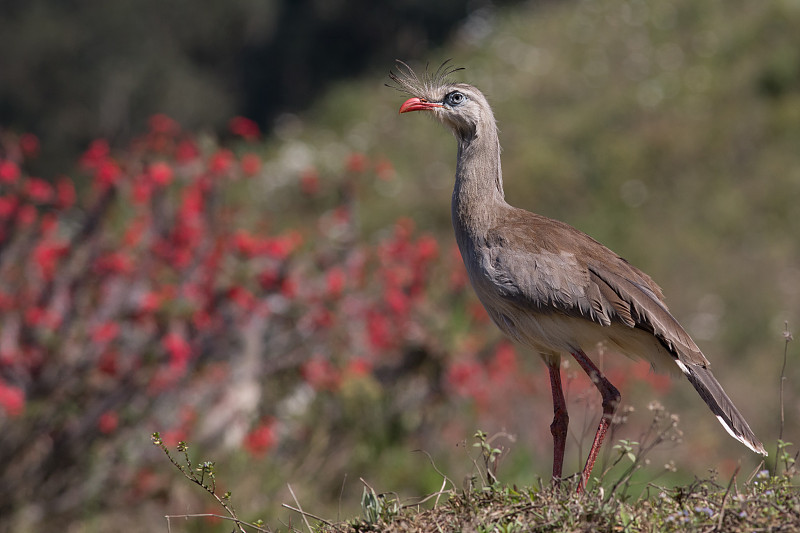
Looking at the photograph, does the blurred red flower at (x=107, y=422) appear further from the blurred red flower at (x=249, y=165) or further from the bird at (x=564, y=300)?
the bird at (x=564, y=300)

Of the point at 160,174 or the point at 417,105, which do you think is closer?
the point at 417,105

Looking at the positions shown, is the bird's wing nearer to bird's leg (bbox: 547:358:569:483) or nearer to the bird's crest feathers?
bird's leg (bbox: 547:358:569:483)

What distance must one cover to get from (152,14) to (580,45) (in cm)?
885

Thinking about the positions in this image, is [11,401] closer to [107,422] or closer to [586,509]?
[107,422]

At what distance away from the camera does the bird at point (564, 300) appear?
3.50 m

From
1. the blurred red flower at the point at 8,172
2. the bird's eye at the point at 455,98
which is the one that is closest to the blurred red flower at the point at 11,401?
the blurred red flower at the point at 8,172

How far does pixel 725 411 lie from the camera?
336cm

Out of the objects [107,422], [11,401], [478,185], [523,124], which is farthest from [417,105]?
[523,124]

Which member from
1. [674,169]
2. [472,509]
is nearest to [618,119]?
[674,169]

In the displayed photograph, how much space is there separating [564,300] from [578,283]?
0.09m

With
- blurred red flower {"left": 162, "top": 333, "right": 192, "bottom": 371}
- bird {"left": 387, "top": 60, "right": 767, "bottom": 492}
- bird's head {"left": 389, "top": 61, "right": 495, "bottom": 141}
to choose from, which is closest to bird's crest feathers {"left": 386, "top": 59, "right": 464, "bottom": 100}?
bird's head {"left": 389, "top": 61, "right": 495, "bottom": 141}

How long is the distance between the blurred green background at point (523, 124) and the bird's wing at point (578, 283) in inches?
A: 95.0

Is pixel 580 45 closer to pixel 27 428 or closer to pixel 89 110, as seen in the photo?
pixel 89 110

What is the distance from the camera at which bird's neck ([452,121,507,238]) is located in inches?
156
